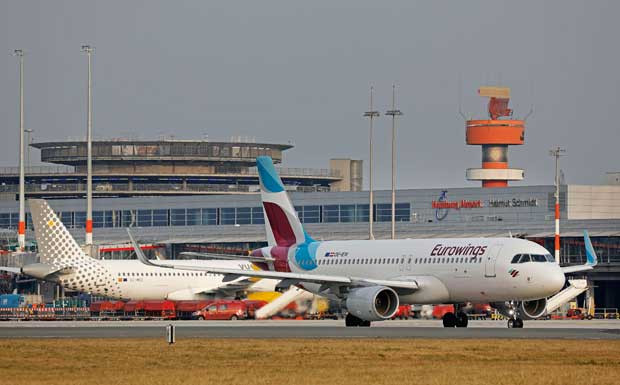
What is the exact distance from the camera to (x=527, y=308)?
216ft

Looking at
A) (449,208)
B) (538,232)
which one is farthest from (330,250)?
(449,208)

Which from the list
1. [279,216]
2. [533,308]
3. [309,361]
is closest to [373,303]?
[533,308]

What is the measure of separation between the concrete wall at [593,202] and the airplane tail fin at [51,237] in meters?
63.0

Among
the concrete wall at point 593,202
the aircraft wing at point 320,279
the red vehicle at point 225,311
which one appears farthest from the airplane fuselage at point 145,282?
the concrete wall at point 593,202

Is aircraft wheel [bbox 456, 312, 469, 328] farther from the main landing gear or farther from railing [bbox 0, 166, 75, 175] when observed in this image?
railing [bbox 0, 166, 75, 175]

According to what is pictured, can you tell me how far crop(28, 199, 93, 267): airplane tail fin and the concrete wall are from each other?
2482 inches

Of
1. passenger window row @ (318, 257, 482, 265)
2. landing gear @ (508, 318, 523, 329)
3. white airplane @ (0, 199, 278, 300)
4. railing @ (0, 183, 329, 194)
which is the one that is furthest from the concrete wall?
landing gear @ (508, 318, 523, 329)

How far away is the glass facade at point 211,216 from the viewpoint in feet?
487

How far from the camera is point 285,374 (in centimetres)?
3700

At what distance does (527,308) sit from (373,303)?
7492 millimetres

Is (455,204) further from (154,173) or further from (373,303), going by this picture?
(373,303)

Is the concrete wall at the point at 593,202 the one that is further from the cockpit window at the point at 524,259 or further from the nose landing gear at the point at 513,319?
the cockpit window at the point at 524,259

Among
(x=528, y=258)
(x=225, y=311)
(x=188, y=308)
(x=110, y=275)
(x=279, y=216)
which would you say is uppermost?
(x=279, y=216)

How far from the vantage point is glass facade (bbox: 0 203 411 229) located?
148500mm
